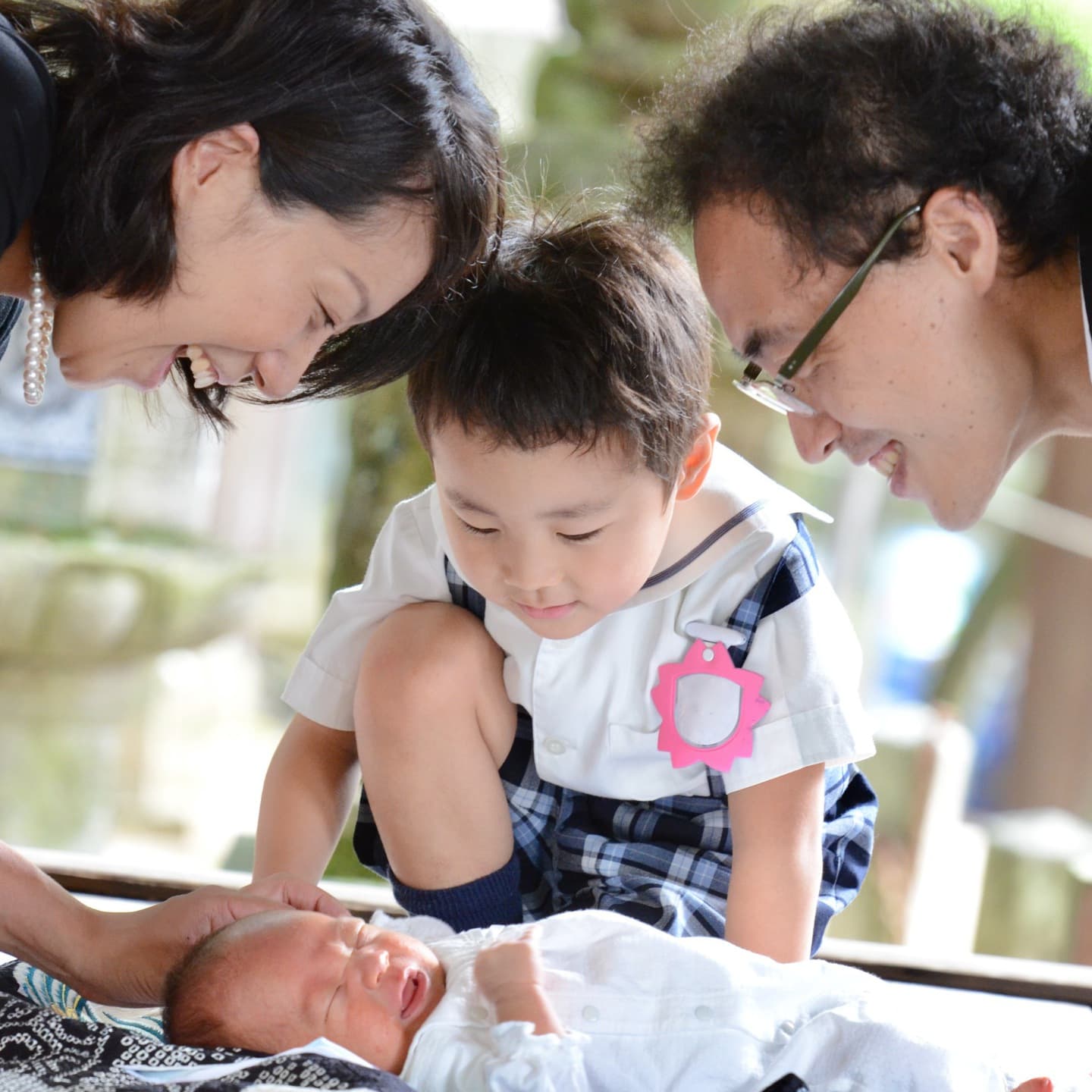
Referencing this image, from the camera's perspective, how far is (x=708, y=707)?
1.44 m

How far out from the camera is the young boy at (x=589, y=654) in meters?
1.35

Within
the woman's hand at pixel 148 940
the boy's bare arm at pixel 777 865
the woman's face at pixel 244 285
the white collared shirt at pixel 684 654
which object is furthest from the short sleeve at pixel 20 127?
the boy's bare arm at pixel 777 865

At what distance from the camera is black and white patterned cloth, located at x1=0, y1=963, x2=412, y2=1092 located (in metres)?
0.99

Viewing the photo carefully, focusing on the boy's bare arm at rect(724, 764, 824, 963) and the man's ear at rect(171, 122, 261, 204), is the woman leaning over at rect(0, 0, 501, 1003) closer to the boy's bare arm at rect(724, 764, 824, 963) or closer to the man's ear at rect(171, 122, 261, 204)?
the man's ear at rect(171, 122, 261, 204)

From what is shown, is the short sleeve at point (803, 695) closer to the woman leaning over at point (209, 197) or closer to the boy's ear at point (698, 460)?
the boy's ear at point (698, 460)

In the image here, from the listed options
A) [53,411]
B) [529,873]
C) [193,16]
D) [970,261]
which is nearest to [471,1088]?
[529,873]

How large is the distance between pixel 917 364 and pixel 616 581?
14.9 inches

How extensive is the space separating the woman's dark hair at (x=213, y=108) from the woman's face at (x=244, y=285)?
0.05 feet

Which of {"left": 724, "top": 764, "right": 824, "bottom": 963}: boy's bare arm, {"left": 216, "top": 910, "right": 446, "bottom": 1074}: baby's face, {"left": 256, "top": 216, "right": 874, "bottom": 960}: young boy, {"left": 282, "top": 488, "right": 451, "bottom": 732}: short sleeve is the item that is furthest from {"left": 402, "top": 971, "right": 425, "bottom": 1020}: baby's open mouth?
{"left": 282, "top": 488, "right": 451, "bottom": 732}: short sleeve

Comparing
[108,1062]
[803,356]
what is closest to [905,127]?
[803,356]

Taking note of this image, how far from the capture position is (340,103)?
120cm

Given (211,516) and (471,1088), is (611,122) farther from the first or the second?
(471,1088)

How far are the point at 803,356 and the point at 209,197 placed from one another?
60 centimetres

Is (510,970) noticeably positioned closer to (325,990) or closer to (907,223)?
(325,990)
